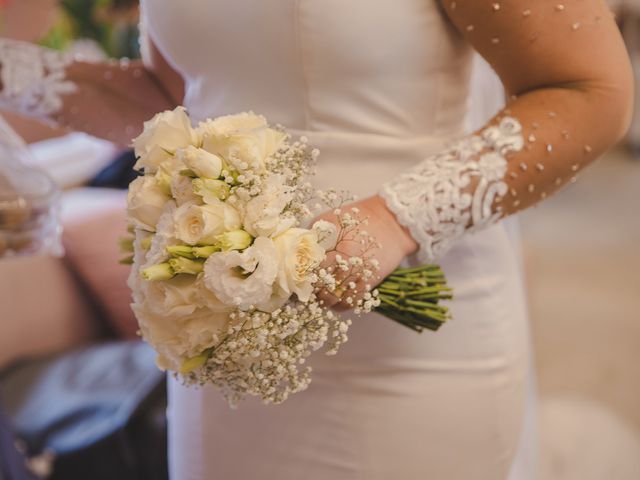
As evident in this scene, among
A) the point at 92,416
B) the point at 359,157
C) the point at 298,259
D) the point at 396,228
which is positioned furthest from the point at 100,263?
the point at 298,259

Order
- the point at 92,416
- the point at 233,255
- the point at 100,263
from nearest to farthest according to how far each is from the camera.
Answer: the point at 233,255, the point at 92,416, the point at 100,263

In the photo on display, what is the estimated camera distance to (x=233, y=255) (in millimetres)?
697

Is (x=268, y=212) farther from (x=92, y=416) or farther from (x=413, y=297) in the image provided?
(x=92, y=416)

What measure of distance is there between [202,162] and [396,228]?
258 millimetres

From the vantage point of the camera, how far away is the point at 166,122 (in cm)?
76

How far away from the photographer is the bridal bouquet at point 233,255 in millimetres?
713

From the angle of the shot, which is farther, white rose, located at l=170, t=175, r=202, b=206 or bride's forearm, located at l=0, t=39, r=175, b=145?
bride's forearm, located at l=0, t=39, r=175, b=145

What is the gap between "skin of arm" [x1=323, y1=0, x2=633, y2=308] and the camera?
2.83 feet

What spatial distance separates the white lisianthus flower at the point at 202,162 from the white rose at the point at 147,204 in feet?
0.15

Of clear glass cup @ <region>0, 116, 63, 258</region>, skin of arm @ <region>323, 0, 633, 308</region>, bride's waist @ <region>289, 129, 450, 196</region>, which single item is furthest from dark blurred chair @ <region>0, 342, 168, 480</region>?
skin of arm @ <region>323, 0, 633, 308</region>

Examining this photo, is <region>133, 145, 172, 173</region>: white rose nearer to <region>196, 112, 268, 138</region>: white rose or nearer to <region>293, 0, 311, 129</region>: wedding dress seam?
<region>196, 112, 268, 138</region>: white rose

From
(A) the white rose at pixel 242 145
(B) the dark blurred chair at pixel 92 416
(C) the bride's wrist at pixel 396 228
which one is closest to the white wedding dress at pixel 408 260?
(C) the bride's wrist at pixel 396 228

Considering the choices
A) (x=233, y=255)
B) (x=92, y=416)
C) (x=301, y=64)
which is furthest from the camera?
(x=92, y=416)

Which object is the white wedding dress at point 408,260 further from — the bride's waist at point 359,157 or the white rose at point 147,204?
the white rose at point 147,204
